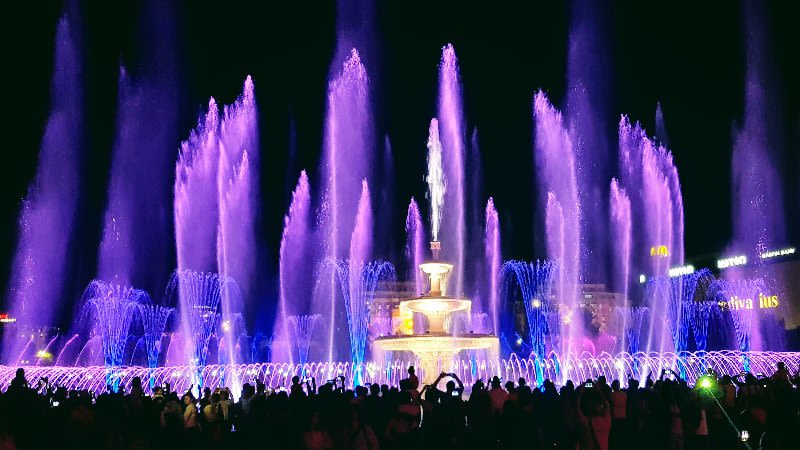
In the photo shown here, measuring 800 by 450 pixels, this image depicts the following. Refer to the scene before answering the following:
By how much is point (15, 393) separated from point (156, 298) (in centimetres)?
5968

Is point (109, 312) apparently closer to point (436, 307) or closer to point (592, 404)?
point (436, 307)

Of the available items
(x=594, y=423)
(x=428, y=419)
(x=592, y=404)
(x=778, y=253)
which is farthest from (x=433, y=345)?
(x=778, y=253)

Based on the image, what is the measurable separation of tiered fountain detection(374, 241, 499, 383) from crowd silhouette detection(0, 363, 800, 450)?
9.27 m

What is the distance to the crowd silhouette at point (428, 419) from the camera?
353 inches

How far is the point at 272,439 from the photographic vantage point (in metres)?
10.5

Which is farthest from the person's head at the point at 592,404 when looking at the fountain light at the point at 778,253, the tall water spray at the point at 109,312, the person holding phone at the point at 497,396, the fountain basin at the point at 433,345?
the fountain light at the point at 778,253

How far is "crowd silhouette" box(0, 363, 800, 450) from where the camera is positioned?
8.98 m

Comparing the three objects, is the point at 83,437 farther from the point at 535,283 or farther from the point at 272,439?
the point at 535,283

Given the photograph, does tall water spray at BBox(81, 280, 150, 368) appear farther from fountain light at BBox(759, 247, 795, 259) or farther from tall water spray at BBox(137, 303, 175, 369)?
fountain light at BBox(759, 247, 795, 259)

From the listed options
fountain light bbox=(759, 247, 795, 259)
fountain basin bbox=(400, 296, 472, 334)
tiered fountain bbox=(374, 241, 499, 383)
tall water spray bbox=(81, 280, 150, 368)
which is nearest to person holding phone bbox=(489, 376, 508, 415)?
tiered fountain bbox=(374, 241, 499, 383)

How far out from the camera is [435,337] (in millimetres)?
21734

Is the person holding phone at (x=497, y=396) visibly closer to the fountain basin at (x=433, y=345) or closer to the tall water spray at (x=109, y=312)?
the fountain basin at (x=433, y=345)

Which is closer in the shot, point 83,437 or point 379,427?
point 83,437

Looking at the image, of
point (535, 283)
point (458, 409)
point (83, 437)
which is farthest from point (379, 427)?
point (535, 283)
